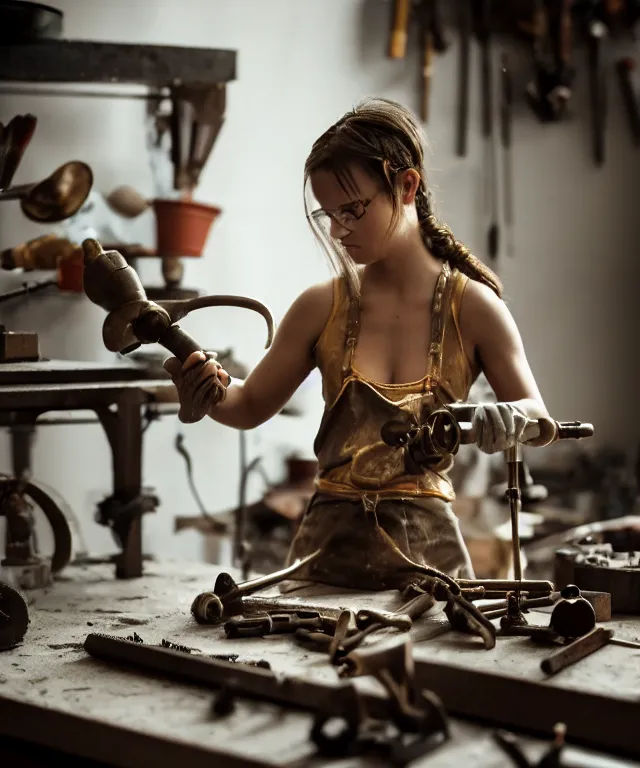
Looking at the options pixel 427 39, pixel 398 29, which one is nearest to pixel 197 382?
pixel 398 29

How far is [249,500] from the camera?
12.4 feet

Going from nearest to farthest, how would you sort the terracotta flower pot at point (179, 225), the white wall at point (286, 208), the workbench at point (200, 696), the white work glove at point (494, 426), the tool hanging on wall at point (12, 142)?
the workbench at point (200, 696) → the white work glove at point (494, 426) → the tool hanging on wall at point (12, 142) → the terracotta flower pot at point (179, 225) → the white wall at point (286, 208)

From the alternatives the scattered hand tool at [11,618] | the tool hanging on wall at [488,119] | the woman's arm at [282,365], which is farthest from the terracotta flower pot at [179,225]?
the tool hanging on wall at [488,119]

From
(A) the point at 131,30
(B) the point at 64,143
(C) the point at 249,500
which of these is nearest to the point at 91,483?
(C) the point at 249,500

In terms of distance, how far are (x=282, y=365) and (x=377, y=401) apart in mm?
247

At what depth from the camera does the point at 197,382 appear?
6.40 feet

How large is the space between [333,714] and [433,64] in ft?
11.6

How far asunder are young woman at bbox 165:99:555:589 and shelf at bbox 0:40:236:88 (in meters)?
1.06

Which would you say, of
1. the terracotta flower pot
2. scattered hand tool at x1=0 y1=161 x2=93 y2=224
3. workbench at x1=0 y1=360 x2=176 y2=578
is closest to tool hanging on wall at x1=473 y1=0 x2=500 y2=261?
the terracotta flower pot

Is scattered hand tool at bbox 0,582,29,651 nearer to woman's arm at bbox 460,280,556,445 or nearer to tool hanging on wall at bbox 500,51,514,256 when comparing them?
woman's arm at bbox 460,280,556,445

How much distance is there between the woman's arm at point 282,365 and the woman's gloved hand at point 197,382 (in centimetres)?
20

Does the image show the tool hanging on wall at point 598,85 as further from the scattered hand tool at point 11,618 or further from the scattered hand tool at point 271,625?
the scattered hand tool at point 11,618

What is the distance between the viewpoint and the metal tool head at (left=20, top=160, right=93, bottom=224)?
2.67 meters

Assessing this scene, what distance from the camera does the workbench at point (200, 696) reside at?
1.35 meters
